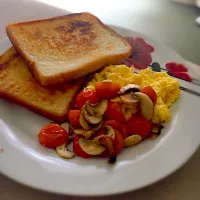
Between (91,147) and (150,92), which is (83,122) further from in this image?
(150,92)

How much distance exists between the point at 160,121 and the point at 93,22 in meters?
0.66

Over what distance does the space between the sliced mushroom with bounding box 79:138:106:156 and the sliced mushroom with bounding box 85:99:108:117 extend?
92mm

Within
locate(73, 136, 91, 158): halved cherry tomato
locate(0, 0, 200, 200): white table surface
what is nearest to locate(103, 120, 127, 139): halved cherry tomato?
locate(73, 136, 91, 158): halved cherry tomato

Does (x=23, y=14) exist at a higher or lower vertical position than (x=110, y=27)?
lower

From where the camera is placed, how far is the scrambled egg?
1.17m

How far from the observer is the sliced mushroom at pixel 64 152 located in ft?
3.58

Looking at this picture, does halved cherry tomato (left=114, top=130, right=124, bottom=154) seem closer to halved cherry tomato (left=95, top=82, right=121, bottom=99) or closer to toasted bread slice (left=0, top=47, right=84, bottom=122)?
halved cherry tomato (left=95, top=82, right=121, bottom=99)

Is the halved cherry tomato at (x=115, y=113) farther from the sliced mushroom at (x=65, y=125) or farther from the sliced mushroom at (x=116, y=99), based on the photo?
the sliced mushroom at (x=65, y=125)

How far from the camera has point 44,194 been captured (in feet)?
3.41

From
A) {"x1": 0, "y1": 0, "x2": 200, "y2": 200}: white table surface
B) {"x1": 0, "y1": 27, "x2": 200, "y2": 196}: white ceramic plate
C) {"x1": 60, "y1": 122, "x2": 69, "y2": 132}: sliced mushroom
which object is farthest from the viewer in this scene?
{"x1": 0, "y1": 0, "x2": 200, "y2": 200}: white table surface

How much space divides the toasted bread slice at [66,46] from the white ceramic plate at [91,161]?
0.21m

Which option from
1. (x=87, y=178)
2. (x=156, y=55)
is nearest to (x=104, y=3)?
(x=156, y=55)

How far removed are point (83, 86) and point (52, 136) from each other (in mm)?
313

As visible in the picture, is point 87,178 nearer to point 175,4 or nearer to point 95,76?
point 95,76
